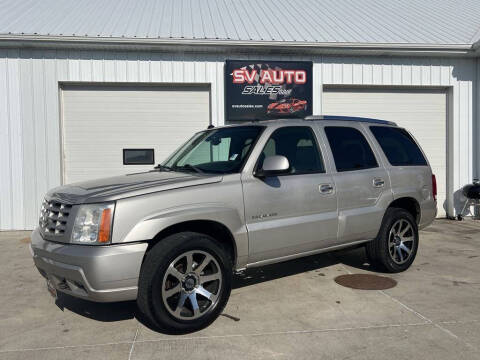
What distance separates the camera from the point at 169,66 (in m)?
9.57

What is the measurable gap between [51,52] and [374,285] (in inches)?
315

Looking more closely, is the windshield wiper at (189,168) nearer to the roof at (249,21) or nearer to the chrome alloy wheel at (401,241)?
the chrome alloy wheel at (401,241)

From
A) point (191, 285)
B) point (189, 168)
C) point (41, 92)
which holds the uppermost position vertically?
point (41, 92)

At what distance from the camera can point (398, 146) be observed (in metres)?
6.03

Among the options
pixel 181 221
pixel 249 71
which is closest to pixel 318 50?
pixel 249 71

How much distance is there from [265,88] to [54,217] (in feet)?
22.0

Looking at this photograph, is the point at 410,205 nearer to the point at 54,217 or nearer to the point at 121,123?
the point at 54,217

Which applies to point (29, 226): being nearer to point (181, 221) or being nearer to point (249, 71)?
point (249, 71)

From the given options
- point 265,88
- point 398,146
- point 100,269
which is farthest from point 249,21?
point 100,269

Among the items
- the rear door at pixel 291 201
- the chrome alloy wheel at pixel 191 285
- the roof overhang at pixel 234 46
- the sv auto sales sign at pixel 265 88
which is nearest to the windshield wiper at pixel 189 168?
the rear door at pixel 291 201

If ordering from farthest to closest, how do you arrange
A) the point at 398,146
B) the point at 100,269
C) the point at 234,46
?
1. the point at 234,46
2. the point at 398,146
3. the point at 100,269

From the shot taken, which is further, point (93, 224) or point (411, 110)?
point (411, 110)

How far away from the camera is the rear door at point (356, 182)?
201 inches

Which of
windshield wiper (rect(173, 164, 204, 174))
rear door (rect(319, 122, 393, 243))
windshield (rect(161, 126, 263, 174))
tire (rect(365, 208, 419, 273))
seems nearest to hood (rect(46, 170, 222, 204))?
windshield wiper (rect(173, 164, 204, 174))
